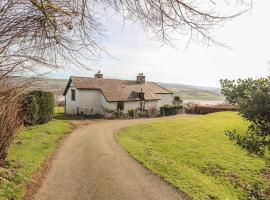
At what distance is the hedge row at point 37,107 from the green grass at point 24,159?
2374mm

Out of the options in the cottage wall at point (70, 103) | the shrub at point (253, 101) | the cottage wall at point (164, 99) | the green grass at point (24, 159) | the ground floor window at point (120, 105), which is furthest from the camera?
the cottage wall at point (164, 99)

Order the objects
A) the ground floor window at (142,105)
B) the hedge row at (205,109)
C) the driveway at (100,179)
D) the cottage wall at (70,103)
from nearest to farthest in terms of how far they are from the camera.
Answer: the driveway at (100,179) < the cottage wall at (70,103) < the ground floor window at (142,105) < the hedge row at (205,109)

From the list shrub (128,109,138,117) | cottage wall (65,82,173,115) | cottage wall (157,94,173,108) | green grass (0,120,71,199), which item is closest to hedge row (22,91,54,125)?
green grass (0,120,71,199)

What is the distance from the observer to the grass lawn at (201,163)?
42.4ft

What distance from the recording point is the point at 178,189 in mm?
11680

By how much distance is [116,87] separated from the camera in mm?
50125

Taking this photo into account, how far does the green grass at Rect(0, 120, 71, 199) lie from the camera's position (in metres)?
10.3

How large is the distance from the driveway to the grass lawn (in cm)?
76

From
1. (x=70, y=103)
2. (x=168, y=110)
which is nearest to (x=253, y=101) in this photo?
(x=70, y=103)

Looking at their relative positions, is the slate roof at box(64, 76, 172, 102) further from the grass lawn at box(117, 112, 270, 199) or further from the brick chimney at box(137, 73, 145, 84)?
the grass lawn at box(117, 112, 270, 199)

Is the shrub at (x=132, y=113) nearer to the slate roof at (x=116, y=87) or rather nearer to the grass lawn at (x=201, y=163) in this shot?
the slate roof at (x=116, y=87)

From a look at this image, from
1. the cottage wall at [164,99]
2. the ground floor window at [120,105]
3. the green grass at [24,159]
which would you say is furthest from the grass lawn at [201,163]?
the cottage wall at [164,99]

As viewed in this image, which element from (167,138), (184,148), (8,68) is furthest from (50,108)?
(8,68)

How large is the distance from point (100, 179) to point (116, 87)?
3791 centimetres
